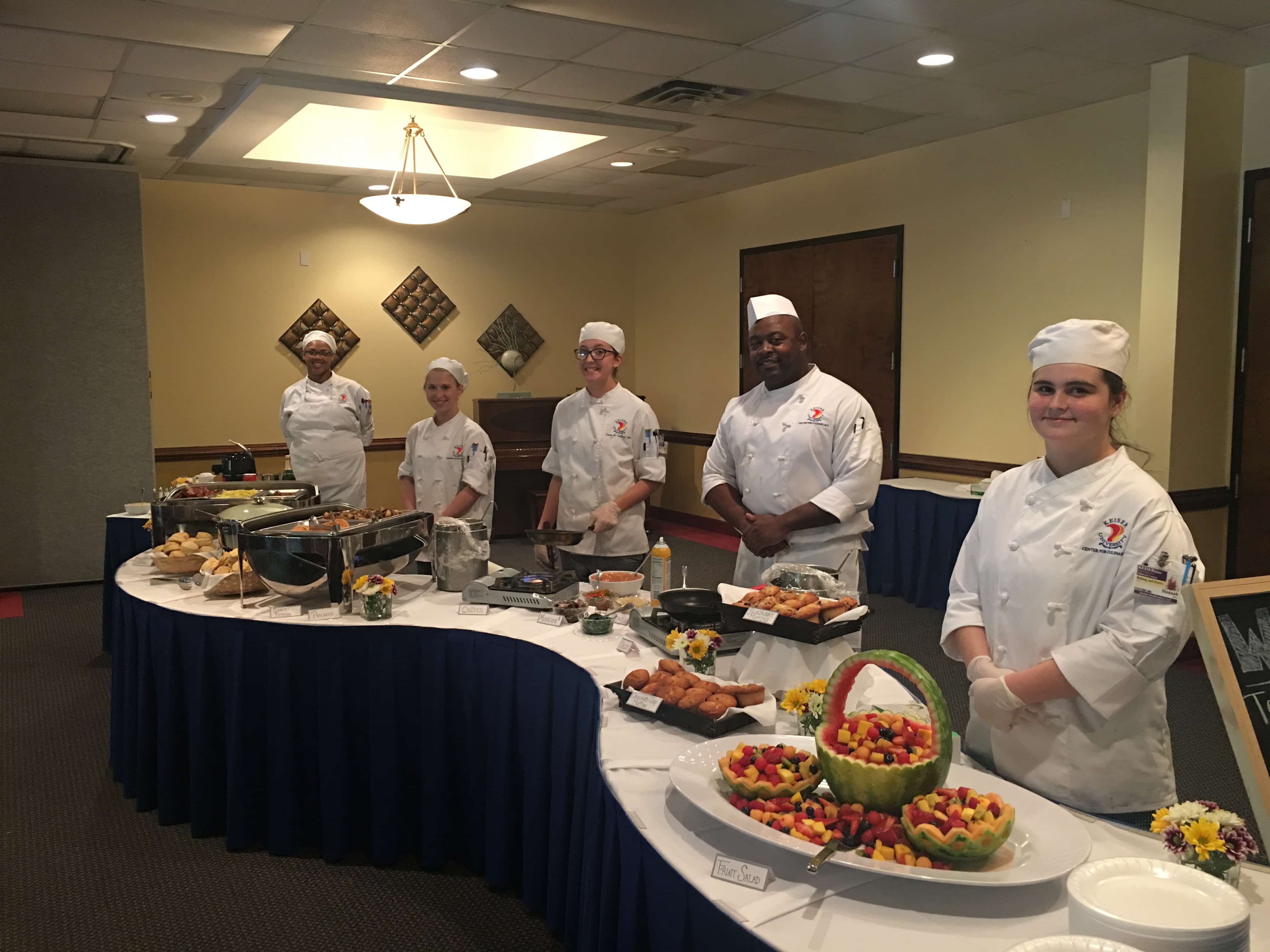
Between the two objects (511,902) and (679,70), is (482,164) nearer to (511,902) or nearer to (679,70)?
(679,70)

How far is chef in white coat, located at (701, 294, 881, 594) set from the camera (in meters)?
2.94

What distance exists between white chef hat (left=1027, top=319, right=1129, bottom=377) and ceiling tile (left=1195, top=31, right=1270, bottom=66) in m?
3.40

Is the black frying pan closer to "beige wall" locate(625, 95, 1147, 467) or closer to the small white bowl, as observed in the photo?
the small white bowl

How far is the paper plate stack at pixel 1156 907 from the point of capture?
3.41ft

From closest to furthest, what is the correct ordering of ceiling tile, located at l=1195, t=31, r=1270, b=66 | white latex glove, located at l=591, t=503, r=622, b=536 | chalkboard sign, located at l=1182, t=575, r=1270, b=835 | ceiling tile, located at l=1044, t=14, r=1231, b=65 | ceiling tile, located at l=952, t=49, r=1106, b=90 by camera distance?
1. chalkboard sign, located at l=1182, t=575, r=1270, b=835
2. white latex glove, located at l=591, t=503, r=622, b=536
3. ceiling tile, located at l=1044, t=14, r=1231, b=65
4. ceiling tile, located at l=1195, t=31, r=1270, b=66
5. ceiling tile, located at l=952, t=49, r=1106, b=90

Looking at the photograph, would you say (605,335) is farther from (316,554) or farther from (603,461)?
(316,554)

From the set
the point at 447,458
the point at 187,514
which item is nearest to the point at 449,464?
the point at 447,458

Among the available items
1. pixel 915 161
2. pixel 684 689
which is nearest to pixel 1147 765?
pixel 684 689

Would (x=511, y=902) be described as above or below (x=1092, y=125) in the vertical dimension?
below

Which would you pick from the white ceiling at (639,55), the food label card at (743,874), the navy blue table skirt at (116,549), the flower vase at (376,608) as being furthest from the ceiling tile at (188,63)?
the food label card at (743,874)

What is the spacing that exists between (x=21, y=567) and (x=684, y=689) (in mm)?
6051

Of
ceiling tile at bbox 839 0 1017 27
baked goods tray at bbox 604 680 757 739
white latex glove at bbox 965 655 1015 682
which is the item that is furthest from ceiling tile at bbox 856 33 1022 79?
baked goods tray at bbox 604 680 757 739

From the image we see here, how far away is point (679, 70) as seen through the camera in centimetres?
451

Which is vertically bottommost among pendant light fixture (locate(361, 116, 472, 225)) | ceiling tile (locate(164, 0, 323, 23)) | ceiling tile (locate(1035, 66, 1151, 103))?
pendant light fixture (locate(361, 116, 472, 225))
